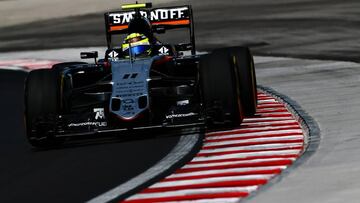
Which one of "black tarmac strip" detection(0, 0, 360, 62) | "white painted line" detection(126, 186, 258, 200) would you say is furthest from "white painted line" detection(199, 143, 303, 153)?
"black tarmac strip" detection(0, 0, 360, 62)

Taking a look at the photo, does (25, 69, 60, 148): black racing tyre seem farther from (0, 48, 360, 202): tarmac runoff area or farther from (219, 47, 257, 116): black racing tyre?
(0, 48, 360, 202): tarmac runoff area

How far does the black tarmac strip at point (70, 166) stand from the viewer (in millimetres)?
10367

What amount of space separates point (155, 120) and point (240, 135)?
0.97 metres

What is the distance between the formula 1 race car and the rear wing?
145 centimetres

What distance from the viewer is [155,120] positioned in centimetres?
1321

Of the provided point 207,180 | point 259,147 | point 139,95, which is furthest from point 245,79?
point 207,180

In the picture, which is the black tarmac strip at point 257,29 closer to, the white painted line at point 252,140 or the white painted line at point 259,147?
the white painted line at point 252,140

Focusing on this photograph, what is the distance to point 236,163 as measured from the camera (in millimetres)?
11164

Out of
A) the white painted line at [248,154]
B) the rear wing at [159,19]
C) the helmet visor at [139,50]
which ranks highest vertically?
the rear wing at [159,19]

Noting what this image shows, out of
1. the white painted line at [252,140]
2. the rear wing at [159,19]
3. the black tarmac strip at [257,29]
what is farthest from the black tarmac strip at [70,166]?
the black tarmac strip at [257,29]

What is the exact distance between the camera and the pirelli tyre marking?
9680mm

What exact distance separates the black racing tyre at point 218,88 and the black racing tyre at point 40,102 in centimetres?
171

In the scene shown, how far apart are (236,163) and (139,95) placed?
2379 mm

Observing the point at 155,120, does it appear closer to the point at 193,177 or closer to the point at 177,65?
the point at 177,65
